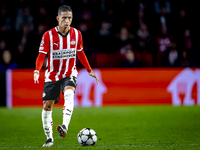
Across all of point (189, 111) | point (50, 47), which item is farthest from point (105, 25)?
point (50, 47)

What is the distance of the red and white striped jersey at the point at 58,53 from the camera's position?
531 centimetres

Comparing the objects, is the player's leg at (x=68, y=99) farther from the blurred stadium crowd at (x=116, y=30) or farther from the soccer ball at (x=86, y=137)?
→ the blurred stadium crowd at (x=116, y=30)

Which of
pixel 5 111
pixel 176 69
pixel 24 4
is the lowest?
pixel 5 111

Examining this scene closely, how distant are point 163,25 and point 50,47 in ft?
29.0

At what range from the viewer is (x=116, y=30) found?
13141mm

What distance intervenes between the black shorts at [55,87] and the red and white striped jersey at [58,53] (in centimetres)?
6

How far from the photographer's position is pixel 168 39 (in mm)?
13016

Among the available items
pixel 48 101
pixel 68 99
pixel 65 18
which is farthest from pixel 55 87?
pixel 65 18

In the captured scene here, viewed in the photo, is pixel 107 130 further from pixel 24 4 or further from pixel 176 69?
pixel 24 4

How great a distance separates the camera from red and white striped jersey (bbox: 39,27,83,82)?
17.4 ft

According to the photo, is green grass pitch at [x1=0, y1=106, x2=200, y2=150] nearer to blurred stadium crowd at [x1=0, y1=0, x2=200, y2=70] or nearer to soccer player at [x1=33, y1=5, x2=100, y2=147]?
soccer player at [x1=33, y1=5, x2=100, y2=147]

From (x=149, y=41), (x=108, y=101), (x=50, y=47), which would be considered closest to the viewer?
Answer: (x=50, y=47)

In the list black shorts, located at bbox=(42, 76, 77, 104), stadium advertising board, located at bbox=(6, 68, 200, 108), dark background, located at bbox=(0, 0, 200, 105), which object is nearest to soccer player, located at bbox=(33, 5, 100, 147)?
black shorts, located at bbox=(42, 76, 77, 104)

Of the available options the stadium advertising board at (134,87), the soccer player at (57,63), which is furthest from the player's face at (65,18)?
the stadium advertising board at (134,87)
